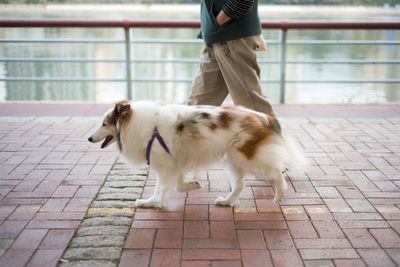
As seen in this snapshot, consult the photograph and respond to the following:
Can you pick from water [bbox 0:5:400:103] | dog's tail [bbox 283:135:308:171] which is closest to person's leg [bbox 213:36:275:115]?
dog's tail [bbox 283:135:308:171]

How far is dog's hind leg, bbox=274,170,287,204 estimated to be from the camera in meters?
3.56

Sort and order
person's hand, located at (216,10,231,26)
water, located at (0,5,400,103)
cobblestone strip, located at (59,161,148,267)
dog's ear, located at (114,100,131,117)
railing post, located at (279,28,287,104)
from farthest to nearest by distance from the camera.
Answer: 1. water, located at (0,5,400,103)
2. railing post, located at (279,28,287,104)
3. person's hand, located at (216,10,231,26)
4. dog's ear, located at (114,100,131,117)
5. cobblestone strip, located at (59,161,148,267)

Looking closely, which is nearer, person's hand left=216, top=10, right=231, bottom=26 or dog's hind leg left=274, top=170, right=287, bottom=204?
dog's hind leg left=274, top=170, right=287, bottom=204

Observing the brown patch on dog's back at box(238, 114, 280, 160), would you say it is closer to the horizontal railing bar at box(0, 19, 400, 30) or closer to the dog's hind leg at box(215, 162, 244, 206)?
the dog's hind leg at box(215, 162, 244, 206)

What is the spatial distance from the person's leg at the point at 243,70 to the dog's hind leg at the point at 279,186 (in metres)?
0.78

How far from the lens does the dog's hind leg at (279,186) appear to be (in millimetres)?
3556

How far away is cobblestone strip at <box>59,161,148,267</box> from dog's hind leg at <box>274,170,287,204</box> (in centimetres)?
108

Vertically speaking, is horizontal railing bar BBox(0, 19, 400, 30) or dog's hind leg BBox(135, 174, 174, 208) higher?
horizontal railing bar BBox(0, 19, 400, 30)

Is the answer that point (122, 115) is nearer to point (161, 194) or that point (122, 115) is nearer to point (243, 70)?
point (161, 194)

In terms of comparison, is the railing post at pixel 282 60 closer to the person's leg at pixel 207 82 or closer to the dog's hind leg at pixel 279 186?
the person's leg at pixel 207 82

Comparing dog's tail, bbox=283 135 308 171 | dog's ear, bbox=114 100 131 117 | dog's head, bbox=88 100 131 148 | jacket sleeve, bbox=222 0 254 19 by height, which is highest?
jacket sleeve, bbox=222 0 254 19

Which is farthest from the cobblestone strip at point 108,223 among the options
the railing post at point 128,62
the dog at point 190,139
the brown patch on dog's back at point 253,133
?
the railing post at point 128,62

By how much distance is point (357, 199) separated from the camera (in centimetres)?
374

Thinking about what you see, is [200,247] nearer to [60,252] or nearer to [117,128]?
[60,252]
